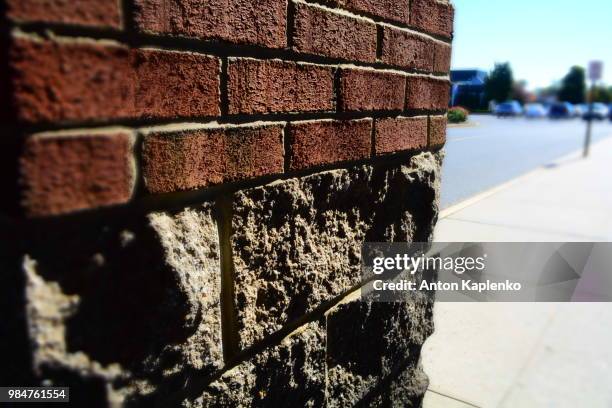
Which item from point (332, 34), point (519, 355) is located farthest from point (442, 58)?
point (519, 355)

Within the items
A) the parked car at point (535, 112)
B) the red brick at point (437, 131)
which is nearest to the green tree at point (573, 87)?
the parked car at point (535, 112)

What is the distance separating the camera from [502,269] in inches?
166

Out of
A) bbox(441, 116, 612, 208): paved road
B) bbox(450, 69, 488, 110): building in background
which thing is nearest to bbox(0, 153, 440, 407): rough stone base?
bbox(450, 69, 488, 110): building in background

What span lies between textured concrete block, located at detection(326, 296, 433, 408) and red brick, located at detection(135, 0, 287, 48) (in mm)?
788

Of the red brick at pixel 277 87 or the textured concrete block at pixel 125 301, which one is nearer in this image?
the textured concrete block at pixel 125 301

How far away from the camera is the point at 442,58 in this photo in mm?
1781

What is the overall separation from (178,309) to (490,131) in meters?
20.9

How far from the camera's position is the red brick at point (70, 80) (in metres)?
0.63

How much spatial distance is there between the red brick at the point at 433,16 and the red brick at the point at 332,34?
0.27 m

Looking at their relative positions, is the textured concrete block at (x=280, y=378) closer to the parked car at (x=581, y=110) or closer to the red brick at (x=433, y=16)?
the red brick at (x=433, y=16)

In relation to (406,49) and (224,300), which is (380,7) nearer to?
(406,49)

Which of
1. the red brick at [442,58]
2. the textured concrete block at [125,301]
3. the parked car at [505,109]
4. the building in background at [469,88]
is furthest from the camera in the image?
the parked car at [505,109]

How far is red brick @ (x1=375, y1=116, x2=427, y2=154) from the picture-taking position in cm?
147

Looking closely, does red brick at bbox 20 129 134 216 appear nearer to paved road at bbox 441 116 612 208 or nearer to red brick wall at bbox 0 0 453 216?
red brick wall at bbox 0 0 453 216
